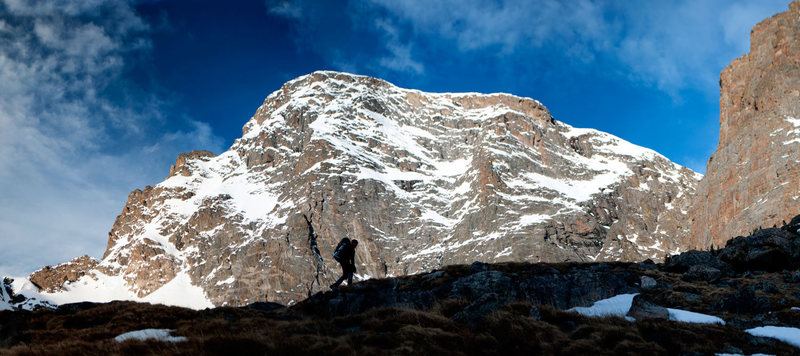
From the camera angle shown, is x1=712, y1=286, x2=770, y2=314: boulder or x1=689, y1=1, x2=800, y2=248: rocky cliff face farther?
x1=689, y1=1, x2=800, y2=248: rocky cliff face

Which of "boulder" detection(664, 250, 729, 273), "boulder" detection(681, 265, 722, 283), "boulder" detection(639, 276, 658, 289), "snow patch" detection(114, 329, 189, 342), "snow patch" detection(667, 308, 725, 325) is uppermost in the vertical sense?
"boulder" detection(664, 250, 729, 273)

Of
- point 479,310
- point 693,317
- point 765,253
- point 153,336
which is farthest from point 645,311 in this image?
point 765,253

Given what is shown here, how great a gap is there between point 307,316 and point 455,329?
258 inches

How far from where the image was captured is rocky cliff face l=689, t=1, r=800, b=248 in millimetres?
105875

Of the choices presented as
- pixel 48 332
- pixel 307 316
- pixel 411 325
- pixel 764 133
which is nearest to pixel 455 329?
pixel 411 325

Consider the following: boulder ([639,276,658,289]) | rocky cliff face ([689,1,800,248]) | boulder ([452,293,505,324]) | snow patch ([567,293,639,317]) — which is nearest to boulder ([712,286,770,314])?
snow patch ([567,293,639,317])

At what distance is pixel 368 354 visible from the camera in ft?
31.8

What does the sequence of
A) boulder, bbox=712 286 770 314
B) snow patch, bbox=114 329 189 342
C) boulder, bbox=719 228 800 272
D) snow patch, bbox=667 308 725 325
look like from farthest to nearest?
boulder, bbox=719 228 800 272 < boulder, bbox=712 286 770 314 < snow patch, bbox=667 308 725 325 < snow patch, bbox=114 329 189 342

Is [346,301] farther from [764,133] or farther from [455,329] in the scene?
[764,133]

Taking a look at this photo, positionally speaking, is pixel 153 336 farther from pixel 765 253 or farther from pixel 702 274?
pixel 765 253

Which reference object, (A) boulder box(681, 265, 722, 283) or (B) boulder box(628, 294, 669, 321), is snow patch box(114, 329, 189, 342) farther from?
(A) boulder box(681, 265, 722, 283)

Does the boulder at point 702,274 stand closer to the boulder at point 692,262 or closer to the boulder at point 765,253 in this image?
the boulder at point 692,262

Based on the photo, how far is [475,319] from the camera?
1235 cm

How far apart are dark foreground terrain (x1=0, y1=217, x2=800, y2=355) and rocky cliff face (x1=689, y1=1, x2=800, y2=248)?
97982 mm
